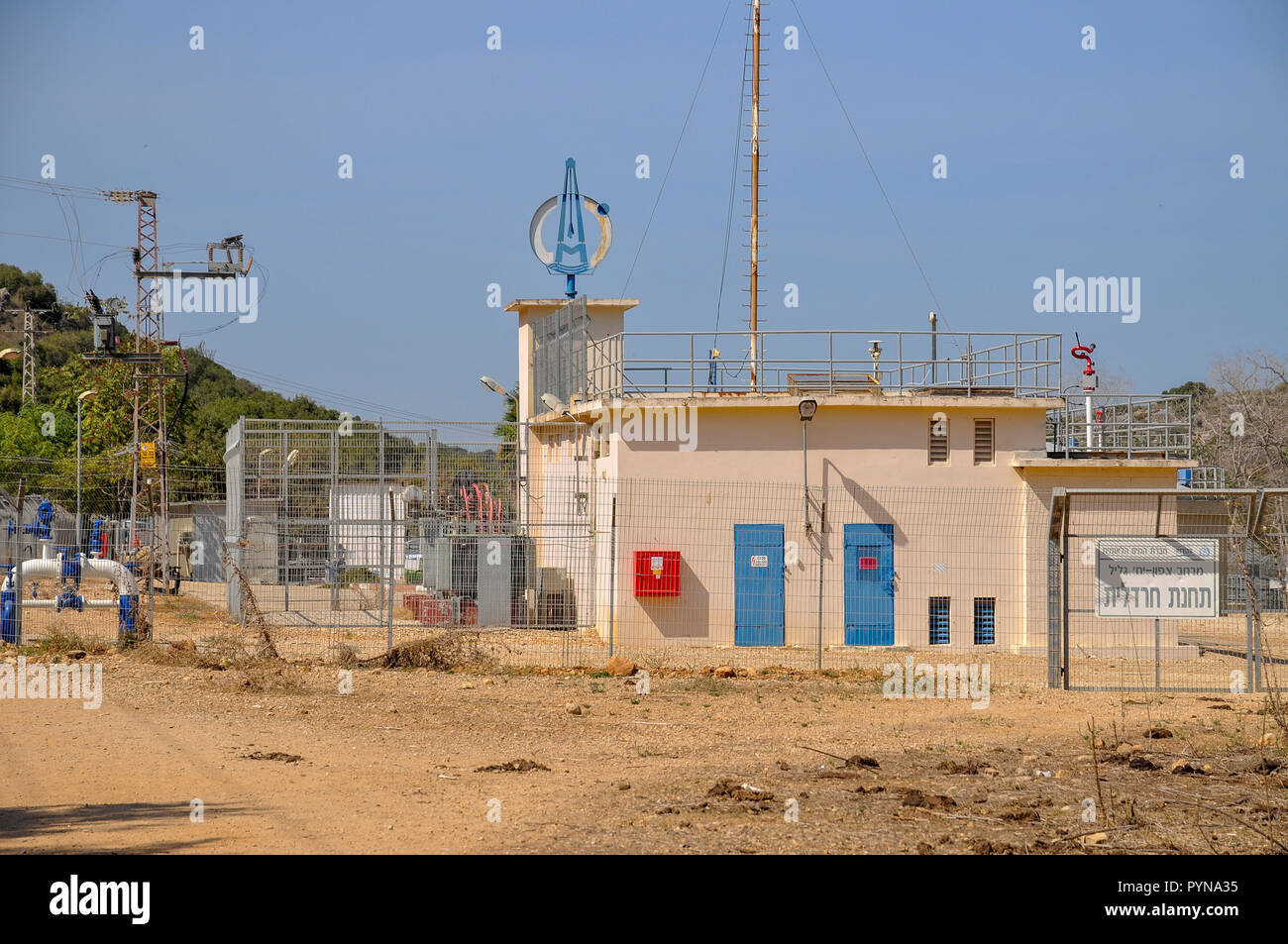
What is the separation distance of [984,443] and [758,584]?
5.01 meters

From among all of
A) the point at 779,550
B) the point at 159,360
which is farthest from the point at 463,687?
the point at 159,360

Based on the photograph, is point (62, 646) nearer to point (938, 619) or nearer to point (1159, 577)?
point (938, 619)

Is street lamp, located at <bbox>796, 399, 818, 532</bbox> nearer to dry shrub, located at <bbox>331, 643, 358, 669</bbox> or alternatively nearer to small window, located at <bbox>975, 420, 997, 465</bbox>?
small window, located at <bbox>975, 420, 997, 465</bbox>

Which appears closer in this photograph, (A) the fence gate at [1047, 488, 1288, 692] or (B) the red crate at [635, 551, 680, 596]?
(A) the fence gate at [1047, 488, 1288, 692]

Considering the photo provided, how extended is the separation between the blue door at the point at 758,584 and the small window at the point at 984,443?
3.99 meters

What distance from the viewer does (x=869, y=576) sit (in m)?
21.1

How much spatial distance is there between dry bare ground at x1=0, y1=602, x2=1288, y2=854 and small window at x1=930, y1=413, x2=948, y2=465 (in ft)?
22.1

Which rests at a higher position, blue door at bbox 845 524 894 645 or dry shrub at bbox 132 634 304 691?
blue door at bbox 845 524 894 645

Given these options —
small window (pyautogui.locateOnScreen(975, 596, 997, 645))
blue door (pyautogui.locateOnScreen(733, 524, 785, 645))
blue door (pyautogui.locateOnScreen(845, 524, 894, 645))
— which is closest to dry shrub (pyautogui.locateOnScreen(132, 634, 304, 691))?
blue door (pyautogui.locateOnScreen(733, 524, 785, 645))

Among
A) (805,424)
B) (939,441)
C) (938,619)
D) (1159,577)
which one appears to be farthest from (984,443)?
(1159,577)

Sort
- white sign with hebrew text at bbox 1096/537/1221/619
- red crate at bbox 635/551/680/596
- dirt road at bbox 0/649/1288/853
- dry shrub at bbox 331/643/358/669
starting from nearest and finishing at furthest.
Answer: dirt road at bbox 0/649/1288/853, white sign with hebrew text at bbox 1096/537/1221/619, dry shrub at bbox 331/643/358/669, red crate at bbox 635/551/680/596

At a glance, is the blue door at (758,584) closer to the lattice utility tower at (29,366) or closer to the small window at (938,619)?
the small window at (938,619)

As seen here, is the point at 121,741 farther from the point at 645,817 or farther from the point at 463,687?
the point at 645,817

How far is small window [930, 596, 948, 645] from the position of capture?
2081 centimetres
